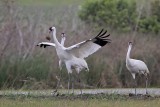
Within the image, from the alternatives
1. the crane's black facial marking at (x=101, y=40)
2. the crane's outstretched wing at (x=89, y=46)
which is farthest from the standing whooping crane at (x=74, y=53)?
the crane's black facial marking at (x=101, y=40)

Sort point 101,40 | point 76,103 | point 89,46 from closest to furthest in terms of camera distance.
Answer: point 76,103, point 101,40, point 89,46

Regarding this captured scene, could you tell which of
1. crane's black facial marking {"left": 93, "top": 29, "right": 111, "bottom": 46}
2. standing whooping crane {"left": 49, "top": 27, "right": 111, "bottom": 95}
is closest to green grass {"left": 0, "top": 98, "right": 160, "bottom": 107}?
crane's black facial marking {"left": 93, "top": 29, "right": 111, "bottom": 46}

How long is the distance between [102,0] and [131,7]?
180 centimetres

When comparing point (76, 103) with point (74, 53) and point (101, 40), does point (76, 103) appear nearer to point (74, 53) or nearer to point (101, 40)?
point (101, 40)

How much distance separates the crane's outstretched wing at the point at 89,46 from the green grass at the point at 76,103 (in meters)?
3.09

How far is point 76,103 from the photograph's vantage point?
16297 millimetres

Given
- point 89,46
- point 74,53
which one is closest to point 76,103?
point 89,46

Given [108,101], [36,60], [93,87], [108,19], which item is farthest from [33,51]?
[108,19]

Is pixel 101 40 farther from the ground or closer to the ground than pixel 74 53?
farther from the ground

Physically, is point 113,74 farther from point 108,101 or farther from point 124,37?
point 108,101

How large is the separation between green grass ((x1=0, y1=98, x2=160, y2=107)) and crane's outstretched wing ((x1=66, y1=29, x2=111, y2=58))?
309cm

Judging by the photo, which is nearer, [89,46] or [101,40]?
[101,40]

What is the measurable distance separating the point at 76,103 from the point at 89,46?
4.32 metres

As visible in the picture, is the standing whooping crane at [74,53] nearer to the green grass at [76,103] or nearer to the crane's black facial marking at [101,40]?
the crane's black facial marking at [101,40]
